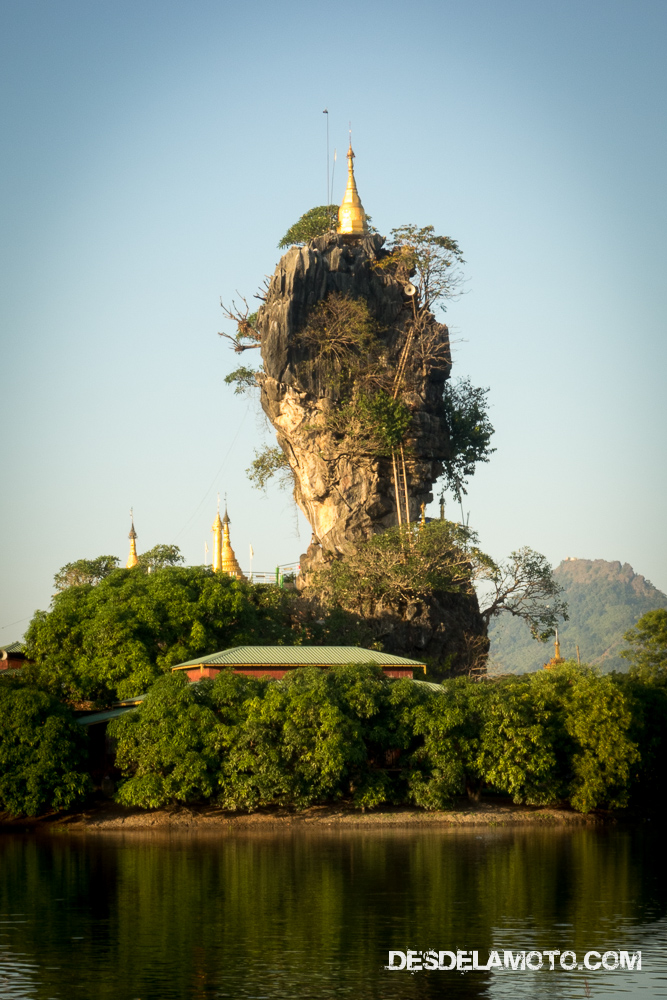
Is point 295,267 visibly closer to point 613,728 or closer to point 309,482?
point 309,482

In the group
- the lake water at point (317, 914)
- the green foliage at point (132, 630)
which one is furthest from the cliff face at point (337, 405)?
the lake water at point (317, 914)

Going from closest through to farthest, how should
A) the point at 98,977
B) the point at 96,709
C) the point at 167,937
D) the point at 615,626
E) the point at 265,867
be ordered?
1. the point at 98,977
2. the point at 167,937
3. the point at 265,867
4. the point at 96,709
5. the point at 615,626

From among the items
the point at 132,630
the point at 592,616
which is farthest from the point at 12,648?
the point at 592,616

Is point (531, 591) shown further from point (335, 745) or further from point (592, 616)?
point (592, 616)

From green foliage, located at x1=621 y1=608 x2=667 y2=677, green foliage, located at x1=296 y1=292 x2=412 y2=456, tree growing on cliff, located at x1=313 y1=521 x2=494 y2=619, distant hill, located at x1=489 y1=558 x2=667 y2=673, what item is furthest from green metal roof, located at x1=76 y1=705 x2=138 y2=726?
distant hill, located at x1=489 y1=558 x2=667 y2=673

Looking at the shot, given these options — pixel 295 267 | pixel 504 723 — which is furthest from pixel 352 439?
pixel 504 723

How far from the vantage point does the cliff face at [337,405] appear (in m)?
56.9

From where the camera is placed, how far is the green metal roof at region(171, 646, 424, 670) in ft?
124

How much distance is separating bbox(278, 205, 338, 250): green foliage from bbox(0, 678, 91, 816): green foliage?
34.1 metres

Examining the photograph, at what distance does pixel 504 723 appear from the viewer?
117 feet

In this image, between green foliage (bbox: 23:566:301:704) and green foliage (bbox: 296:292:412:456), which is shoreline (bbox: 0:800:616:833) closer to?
green foliage (bbox: 23:566:301:704)

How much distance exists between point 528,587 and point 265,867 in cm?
2774

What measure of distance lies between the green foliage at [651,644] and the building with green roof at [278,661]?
387 inches

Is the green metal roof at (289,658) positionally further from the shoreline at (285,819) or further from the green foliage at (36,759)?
the green foliage at (36,759)
